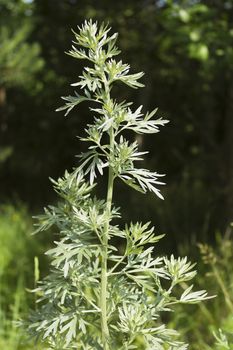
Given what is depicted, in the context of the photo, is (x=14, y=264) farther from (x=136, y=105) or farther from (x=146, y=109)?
(x=136, y=105)

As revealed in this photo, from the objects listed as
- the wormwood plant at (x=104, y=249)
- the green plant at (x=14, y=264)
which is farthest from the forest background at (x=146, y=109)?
the wormwood plant at (x=104, y=249)

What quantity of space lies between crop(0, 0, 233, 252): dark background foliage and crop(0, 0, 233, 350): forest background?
0.02 m

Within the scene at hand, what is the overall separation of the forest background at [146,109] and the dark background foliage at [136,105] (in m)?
0.02

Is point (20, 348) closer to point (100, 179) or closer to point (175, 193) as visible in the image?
point (175, 193)

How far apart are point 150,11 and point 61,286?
6.19 meters

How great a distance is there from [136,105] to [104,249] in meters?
6.23

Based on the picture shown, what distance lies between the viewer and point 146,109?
23.1 feet

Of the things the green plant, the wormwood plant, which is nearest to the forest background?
the green plant

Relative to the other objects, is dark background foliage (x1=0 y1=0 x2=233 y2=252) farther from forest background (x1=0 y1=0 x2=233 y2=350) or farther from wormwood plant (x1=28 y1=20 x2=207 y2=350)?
wormwood plant (x1=28 y1=20 x2=207 y2=350)

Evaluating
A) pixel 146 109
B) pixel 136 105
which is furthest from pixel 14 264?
pixel 136 105

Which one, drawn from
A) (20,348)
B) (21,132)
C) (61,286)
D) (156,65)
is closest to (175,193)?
(156,65)

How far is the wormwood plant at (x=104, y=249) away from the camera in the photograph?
3.35 ft

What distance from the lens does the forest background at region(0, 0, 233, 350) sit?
3.57m

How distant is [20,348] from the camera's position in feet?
8.75
